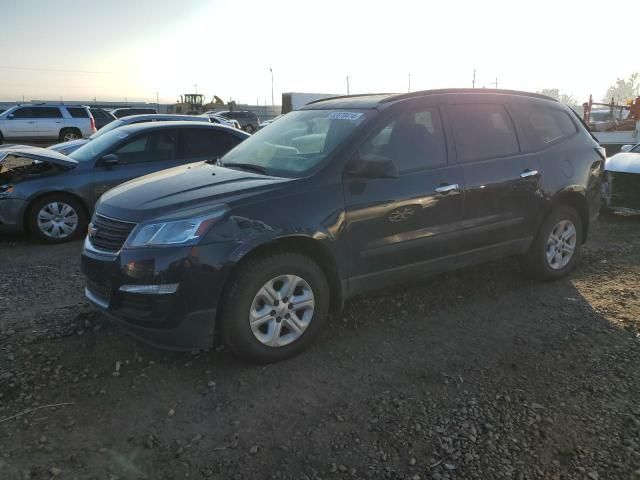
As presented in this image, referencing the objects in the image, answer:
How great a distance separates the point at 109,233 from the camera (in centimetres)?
347

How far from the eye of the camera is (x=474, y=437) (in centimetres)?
277

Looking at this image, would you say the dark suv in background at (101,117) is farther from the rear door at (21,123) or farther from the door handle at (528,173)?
the door handle at (528,173)

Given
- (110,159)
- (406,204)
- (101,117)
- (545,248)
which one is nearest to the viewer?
(406,204)

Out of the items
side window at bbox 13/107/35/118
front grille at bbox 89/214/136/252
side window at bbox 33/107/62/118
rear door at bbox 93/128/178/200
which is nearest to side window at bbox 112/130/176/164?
rear door at bbox 93/128/178/200

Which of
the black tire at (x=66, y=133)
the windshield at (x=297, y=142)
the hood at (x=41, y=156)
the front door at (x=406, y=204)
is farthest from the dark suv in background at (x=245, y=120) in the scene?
the front door at (x=406, y=204)

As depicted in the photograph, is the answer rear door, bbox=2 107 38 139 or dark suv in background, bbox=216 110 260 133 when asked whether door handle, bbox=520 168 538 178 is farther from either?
dark suv in background, bbox=216 110 260 133

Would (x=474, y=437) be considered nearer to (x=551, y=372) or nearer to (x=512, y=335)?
(x=551, y=372)

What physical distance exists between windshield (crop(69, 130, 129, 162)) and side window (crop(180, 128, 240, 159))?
0.79 metres

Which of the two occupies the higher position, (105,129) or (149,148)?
(105,129)

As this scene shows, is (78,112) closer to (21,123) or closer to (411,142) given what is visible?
(21,123)

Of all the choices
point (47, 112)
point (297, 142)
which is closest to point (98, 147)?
point (297, 142)

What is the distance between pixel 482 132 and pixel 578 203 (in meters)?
1.44

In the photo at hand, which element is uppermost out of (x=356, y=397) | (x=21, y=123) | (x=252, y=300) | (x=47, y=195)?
(x=21, y=123)

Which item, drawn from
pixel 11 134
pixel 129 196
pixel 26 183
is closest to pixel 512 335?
pixel 129 196
